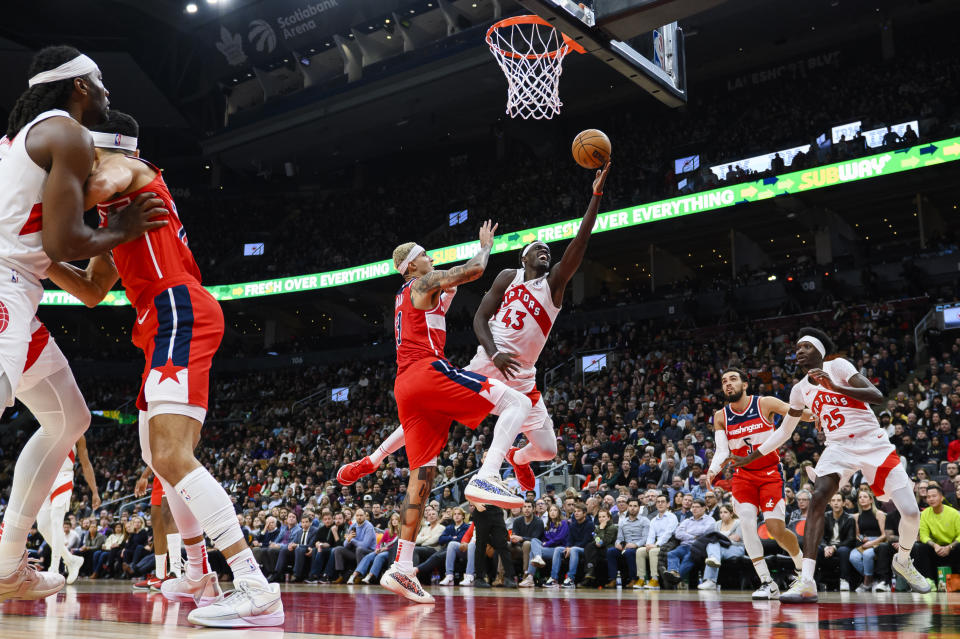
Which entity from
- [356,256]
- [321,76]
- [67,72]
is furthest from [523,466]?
[321,76]

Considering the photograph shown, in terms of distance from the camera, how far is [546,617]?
154 inches

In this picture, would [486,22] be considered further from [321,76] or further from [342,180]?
[342,180]

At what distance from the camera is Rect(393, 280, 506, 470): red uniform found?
532 centimetres

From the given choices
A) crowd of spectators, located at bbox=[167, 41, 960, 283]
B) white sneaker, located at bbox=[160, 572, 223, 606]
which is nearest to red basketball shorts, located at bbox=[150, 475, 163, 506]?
white sneaker, located at bbox=[160, 572, 223, 606]

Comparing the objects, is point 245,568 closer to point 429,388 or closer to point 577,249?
point 429,388

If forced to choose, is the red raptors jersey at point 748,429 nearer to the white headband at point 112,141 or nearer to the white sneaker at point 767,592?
the white sneaker at point 767,592

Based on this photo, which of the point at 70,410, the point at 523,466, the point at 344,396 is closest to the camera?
the point at 70,410

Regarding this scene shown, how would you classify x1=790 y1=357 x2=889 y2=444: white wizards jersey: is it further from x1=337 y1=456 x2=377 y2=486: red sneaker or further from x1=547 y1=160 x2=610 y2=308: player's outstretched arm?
x1=337 y1=456 x2=377 y2=486: red sneaker

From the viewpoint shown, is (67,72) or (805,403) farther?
(805,403)

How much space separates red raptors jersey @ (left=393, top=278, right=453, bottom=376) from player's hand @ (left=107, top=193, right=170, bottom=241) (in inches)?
93.1

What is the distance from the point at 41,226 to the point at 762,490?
5.54 meters

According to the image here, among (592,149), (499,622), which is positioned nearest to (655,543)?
(592,149)

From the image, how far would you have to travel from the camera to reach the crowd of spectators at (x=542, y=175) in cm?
2353

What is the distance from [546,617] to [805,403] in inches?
147
